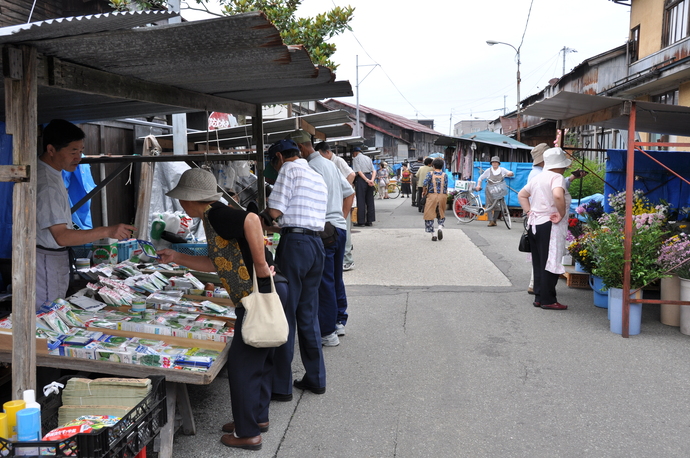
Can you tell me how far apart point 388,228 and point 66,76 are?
528 inches

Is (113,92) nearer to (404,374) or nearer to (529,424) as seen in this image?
(404,374)

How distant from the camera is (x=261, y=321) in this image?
331 cm

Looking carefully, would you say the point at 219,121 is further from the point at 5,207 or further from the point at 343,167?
the point at 5,207

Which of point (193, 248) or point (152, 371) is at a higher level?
point (193, 248)

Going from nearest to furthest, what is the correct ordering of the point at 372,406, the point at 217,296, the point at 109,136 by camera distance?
the point at 372,406, the point at 217,296, the point at 109,136

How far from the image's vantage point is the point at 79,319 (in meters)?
4.02

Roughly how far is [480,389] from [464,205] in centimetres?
1318

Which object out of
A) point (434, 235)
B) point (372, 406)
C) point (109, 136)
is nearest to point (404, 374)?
point (372, 406)

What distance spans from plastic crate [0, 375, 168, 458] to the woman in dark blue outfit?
0.56 m

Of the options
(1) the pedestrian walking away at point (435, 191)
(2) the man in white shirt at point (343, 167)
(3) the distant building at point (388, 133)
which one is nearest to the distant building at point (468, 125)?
(3) the distant building at point (388, 133)

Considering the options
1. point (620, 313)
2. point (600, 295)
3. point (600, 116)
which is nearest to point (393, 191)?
point (600, 295)

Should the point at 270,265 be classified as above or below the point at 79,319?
above

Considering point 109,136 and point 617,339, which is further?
point 109,136

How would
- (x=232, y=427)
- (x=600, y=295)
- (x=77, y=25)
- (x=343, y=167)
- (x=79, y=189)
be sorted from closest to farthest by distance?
(x=77, y=25)
(x=232, y=427)
(x=79, y=189)
(x=600, y=295)
(x=343, y=167)
